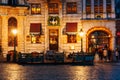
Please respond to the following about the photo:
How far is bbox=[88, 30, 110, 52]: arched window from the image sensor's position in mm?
51188

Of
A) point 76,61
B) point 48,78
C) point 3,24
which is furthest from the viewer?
point 3,24

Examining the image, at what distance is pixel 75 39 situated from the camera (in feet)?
167

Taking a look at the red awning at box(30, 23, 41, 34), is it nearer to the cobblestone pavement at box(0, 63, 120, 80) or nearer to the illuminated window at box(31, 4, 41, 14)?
the illuminated window at box(31, 4, 41, 14)

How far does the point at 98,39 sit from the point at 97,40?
174 mm

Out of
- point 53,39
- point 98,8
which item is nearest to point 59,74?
point 53,39

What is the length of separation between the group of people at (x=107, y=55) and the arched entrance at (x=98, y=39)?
0.76 meters

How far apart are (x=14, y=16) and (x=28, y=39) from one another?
322 cm

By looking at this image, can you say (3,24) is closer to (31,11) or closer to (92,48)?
(31,11)

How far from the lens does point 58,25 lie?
167 feet

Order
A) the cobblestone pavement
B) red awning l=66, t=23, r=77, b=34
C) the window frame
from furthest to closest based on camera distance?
1. the window frame
2. red awning l=66, t=23, r=77, b=34
3. the cobblestone pavement

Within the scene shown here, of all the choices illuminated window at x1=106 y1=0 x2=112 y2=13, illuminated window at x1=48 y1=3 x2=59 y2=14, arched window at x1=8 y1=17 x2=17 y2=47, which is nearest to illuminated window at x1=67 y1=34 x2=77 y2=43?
illuminated window at x1=48 y1=3 x2=59 y2=14

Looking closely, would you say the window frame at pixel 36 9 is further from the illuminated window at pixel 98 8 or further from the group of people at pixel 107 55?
the group of people at pixel 107 55

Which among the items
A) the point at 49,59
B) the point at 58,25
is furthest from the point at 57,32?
the point at 49,59

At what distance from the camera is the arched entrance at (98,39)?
51156 millimetres
